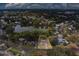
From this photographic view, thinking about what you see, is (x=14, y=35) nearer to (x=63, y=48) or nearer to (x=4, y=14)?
(x=4, y=14)

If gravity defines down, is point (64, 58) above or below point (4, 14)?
below

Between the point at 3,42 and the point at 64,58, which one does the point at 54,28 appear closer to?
the point at 64,58

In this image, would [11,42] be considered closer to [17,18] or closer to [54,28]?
[17,18]

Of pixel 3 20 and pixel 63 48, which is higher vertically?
pixel 3 20

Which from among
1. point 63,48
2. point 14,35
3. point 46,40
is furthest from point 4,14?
point 63,48

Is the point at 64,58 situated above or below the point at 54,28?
below

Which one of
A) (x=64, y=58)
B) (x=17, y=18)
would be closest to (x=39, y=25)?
(x=17, y=18)

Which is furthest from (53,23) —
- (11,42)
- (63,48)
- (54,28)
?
(11,42)

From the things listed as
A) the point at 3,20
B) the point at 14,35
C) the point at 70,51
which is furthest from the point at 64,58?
the point at 3,20
